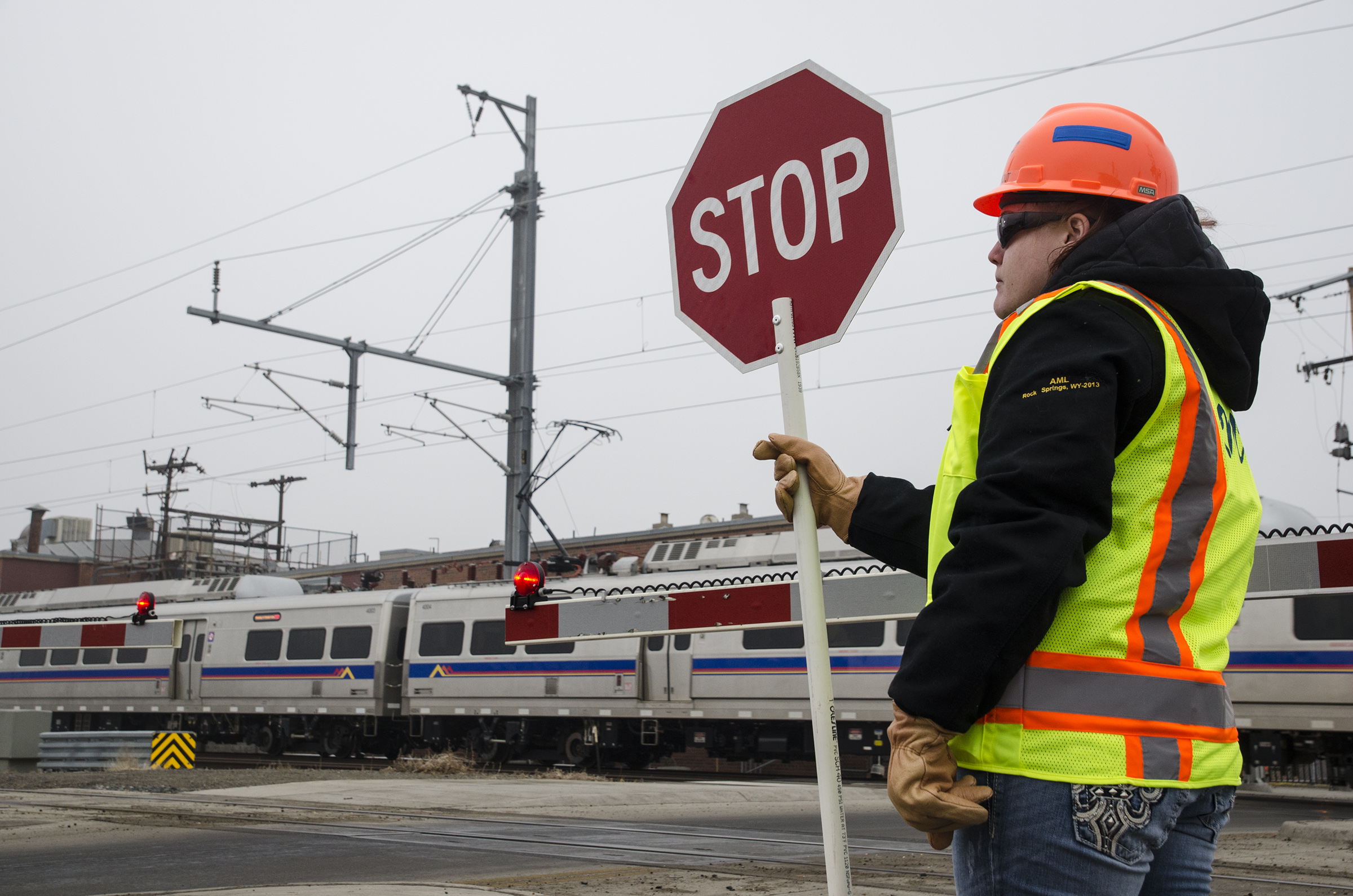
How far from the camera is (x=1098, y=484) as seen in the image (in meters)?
1.69

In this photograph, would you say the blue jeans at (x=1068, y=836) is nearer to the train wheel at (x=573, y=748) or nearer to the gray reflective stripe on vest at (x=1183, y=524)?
the gray reflective stripe on vest at (x=1183, y=524)

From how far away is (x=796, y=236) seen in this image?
8.70 ft

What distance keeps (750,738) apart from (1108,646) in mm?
16795

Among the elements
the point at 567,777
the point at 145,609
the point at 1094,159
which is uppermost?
the point at 145,609

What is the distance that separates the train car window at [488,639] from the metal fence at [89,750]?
529 centimetres

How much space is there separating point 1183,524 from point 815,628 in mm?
834

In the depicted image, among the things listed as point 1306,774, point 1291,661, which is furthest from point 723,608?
point 1306,774

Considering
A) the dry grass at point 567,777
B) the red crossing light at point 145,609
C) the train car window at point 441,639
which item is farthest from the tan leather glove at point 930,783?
the red crossing light at point 145,609

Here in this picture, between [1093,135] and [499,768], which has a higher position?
[1093,135]

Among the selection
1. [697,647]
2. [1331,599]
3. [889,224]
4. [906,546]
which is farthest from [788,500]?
[697,647]

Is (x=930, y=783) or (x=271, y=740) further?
(x=271, y=740)

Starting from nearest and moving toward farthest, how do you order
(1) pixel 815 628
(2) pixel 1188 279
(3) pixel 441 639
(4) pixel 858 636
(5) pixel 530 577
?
(2) pixel 1188 279, (1) pixel 815 628, (5) pixel 530 577, (4) pixel 858 636, (3) pixel 441 639

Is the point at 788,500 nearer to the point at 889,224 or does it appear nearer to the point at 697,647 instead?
the point at 889,224

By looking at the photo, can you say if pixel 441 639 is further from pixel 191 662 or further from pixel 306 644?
pixel 191 662
